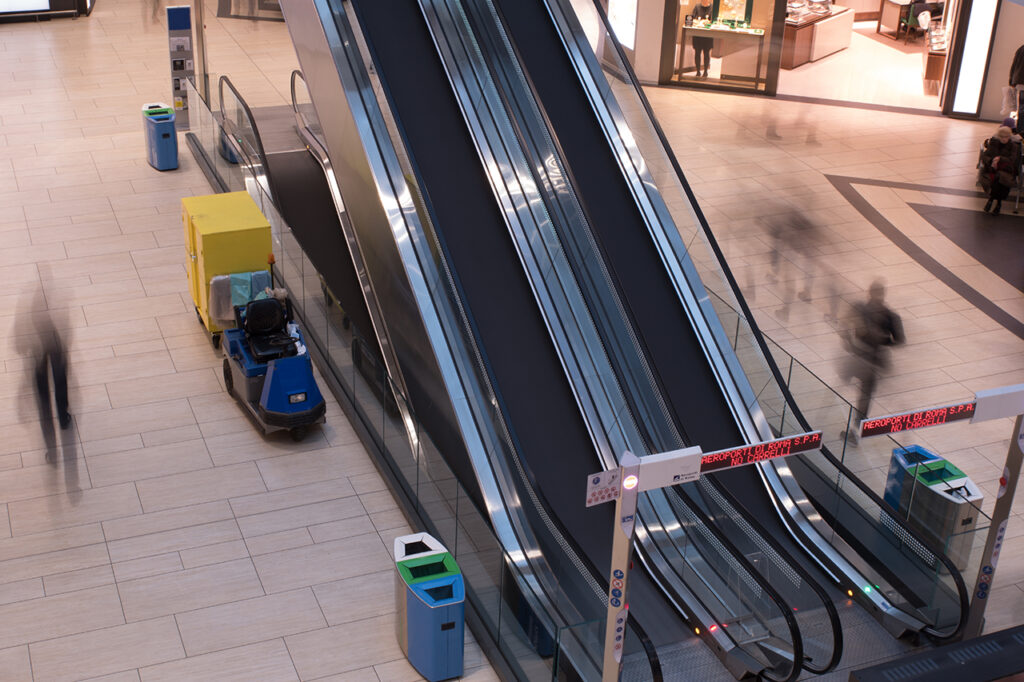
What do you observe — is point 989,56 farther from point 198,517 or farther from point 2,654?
point 2,654

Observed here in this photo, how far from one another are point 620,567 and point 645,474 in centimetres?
69

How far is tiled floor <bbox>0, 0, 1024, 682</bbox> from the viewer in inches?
306

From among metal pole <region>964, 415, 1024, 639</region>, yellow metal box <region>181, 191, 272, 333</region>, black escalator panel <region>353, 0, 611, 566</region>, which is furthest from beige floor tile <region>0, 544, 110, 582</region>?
metal pole <region>964, 415, 1024, 639</region>

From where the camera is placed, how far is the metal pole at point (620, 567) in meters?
5.80

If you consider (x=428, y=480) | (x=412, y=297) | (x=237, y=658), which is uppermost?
(x=412, y=297)

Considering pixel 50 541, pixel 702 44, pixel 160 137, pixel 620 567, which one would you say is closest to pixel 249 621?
pixel 50 541

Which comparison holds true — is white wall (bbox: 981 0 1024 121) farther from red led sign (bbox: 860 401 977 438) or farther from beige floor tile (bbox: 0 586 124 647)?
beige floor tile (bbox: 0 586 124 647)

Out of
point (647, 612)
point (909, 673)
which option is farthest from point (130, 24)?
point (909, 673)

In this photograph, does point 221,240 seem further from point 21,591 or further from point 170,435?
point 21,591

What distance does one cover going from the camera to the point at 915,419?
6.25 metres

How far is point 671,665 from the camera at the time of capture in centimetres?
743

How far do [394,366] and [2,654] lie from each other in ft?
12.6

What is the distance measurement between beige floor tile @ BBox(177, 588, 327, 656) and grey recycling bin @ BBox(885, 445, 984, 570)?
14.1ft

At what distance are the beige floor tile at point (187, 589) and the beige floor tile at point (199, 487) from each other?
889 millimetres
